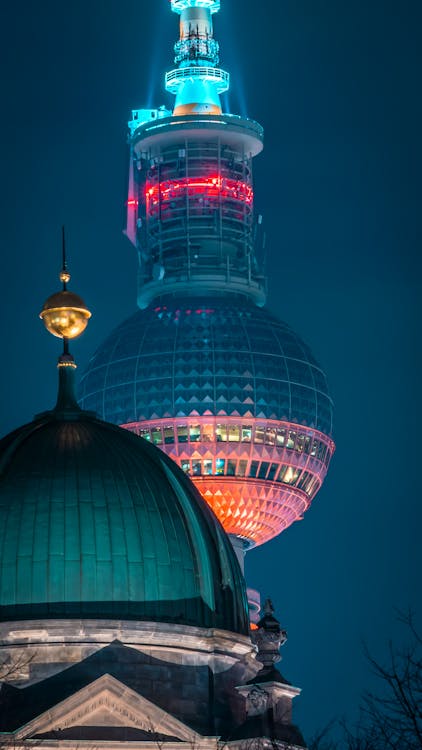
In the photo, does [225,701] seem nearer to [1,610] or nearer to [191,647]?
[191,647]

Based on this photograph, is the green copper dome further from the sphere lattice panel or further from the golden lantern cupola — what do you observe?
the sphere lattice panel

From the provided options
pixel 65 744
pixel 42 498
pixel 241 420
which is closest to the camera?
pixel 65 744

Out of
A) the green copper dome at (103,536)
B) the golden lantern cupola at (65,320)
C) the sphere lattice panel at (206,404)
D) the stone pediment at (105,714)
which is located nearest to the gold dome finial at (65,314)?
the golden lantern cupola at (65,320)

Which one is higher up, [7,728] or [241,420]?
[241,420]

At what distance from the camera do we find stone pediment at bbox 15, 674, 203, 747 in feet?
358

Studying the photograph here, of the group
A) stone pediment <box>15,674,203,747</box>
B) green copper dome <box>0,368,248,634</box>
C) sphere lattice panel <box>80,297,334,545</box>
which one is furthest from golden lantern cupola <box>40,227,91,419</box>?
sphere lattice panel <box>80,297,334,545</box>

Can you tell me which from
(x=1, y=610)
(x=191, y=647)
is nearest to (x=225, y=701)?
(x=191, y=647)

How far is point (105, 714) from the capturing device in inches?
4331

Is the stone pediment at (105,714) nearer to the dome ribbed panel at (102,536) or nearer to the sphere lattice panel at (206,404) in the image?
the dome ribbed panel at (102,536)

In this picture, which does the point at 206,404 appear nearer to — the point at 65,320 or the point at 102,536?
the point at 65,320

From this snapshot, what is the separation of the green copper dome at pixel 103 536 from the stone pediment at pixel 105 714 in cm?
430

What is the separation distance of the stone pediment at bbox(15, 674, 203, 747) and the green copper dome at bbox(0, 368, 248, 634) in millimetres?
4296

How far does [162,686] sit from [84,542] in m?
6.78

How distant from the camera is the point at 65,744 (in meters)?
109
